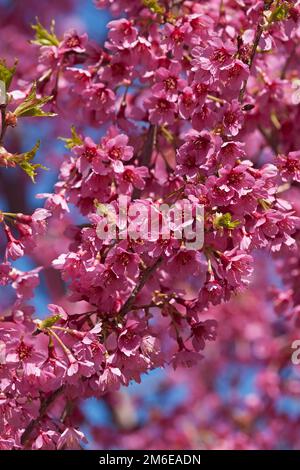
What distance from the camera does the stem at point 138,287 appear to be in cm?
300

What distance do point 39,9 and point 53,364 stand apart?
6970mm

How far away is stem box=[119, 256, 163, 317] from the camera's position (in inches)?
118

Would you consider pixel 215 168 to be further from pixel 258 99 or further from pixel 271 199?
pixel 258 99

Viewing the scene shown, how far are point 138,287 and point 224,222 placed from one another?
Result: 484 millimetres

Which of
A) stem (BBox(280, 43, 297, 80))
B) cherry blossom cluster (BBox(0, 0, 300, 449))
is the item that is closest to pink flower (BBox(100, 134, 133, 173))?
cherry blossom cluster (BBox(0, 0, 300, 449))

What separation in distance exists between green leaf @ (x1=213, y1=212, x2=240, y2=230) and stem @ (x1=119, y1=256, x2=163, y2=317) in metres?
0.30

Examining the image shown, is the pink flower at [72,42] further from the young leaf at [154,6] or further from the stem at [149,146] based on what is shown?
the stem at [149,146]

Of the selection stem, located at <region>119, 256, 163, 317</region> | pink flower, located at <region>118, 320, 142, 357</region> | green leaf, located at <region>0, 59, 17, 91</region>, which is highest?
green leaf, located at <region>0, 59, 17, 91</region>

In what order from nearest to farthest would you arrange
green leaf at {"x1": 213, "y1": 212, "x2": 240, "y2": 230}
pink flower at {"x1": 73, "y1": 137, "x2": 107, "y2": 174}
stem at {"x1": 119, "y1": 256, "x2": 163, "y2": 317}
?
1. green leaf at {"x1": 213, "y1": 212, "x2": 240, "y2": 230}
2. stem at {"x1": 119, "y1": 256, "x2": 163, "y2": 317}
3. pink flower at {"x1": 73, "y1": 137, "x2": 107, "y2": 174}

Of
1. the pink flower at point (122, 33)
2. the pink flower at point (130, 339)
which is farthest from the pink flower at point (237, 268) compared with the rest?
the pink flower at point (122, 33)

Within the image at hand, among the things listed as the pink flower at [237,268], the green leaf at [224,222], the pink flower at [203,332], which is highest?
the green leaf at [224,222]

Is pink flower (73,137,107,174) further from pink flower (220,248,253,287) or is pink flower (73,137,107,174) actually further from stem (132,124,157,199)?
pink flower (220,248,253,287)

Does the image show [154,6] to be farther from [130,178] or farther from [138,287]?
[138,287]

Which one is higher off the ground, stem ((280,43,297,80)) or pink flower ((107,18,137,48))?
pink flower ((107,18,137,48))
